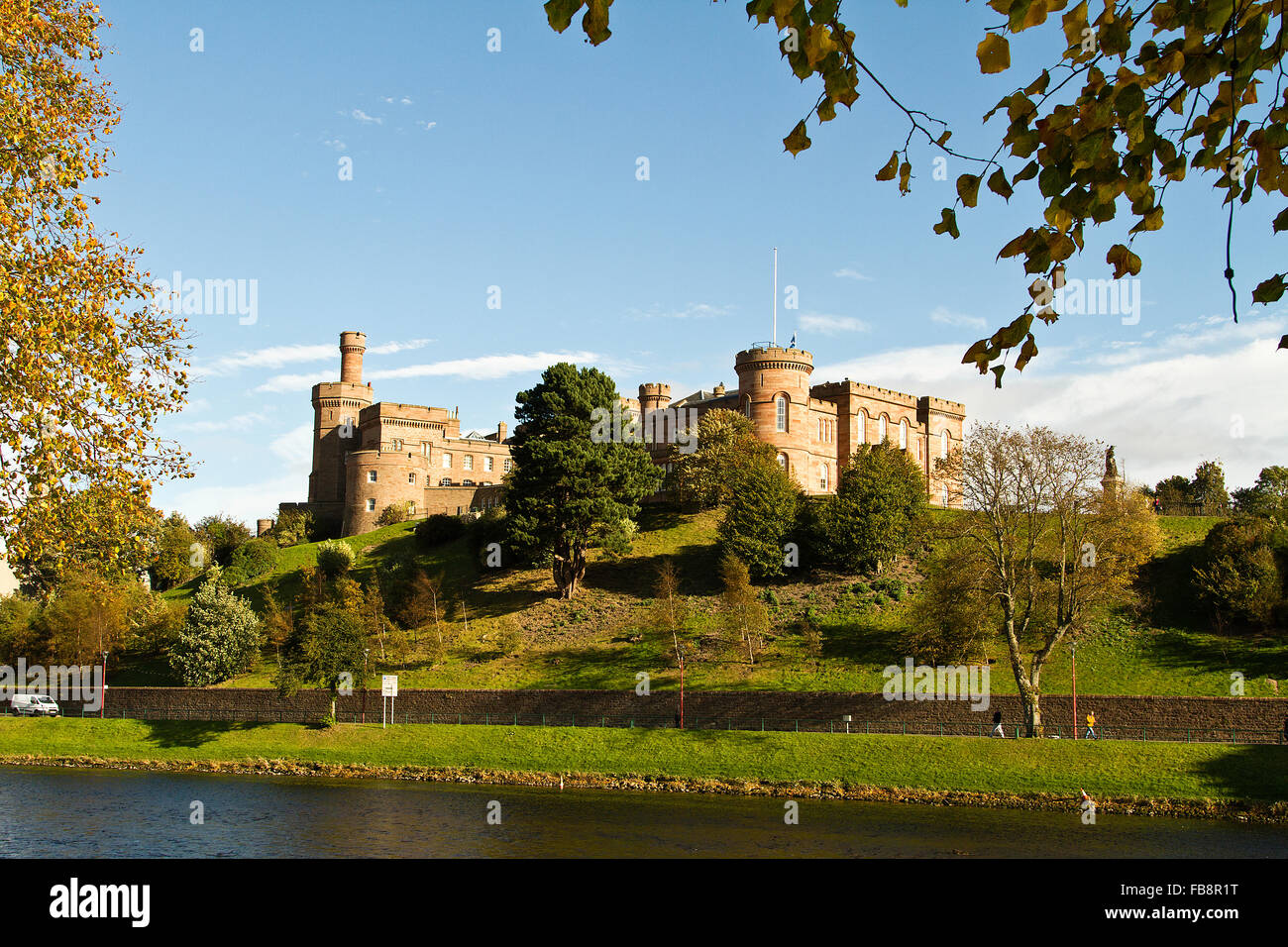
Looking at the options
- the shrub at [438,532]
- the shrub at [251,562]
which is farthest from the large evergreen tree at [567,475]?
the shrub at [251,562]

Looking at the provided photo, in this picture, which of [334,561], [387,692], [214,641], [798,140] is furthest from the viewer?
[334,561]

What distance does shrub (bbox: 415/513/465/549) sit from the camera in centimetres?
7000

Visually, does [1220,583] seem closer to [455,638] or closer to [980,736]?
[980,736]

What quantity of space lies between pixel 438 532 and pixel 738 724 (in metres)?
34.6

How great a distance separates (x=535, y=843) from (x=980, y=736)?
703 inches

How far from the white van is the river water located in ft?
51.7

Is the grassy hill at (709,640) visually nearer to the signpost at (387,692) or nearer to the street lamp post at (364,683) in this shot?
the signpost at (387,692)

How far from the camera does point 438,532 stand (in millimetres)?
70062

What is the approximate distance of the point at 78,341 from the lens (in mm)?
13938

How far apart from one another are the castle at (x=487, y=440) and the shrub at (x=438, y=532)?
29.7 ft

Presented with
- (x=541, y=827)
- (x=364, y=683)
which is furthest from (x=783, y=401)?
(x=541, y=827)

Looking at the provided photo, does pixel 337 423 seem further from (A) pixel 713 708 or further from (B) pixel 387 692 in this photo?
(A) pixel 713 708
